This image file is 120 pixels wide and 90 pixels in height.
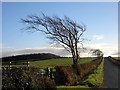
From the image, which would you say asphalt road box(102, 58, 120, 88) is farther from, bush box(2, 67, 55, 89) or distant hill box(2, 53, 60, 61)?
distant hill box(2, 53, 60, 61)

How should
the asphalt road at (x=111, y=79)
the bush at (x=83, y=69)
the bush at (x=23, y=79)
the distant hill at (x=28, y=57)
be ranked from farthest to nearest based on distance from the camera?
the distant hill at (x=28, y=57) < the bush at (x=83, y=69) < the asphalt road at (x=111, y=79) < the bush at (x=23, y=79)

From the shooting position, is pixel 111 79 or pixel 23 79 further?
pixel 111 79

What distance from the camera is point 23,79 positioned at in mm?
11469

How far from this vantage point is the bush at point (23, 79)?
1080 cm

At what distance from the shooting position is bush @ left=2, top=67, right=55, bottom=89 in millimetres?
10798

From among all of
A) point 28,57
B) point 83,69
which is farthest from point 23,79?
point 28,57

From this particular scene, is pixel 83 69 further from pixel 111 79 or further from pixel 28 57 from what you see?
pixel 28 57

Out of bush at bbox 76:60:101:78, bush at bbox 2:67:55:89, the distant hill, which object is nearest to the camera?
bush at bbox 2:67:55:89

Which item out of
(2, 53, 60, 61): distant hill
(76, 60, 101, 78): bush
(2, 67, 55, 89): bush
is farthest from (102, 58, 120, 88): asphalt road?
(2, 53, 60, 61): distant hill

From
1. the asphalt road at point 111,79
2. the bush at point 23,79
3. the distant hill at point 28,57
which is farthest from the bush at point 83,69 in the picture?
the distant hill at point 28,57

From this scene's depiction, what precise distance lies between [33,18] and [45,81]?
2892cm

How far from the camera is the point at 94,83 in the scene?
17484 millimetres

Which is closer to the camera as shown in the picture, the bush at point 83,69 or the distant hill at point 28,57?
the bush at point 83,69

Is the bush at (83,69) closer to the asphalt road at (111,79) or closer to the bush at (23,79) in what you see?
the asphalt road at (111,79)
